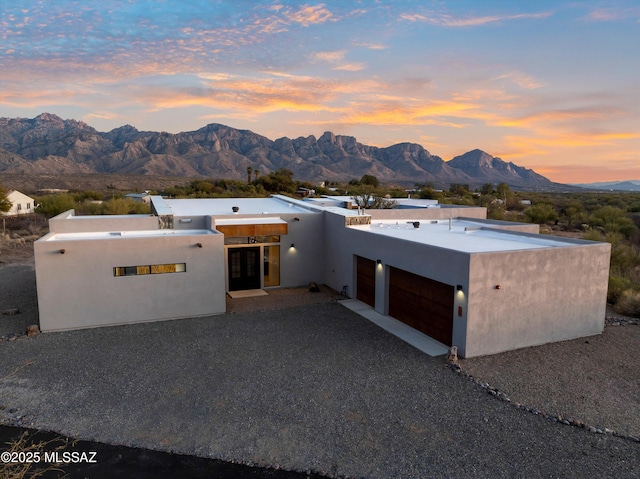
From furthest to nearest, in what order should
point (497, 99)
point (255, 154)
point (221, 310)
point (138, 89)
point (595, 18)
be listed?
1. point (255, 154)
2. point (138, 89)
3. point (497, 99)
4. point (595, 18)
5. point (221, 310)

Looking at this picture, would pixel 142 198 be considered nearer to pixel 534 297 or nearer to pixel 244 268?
pixel 244 268

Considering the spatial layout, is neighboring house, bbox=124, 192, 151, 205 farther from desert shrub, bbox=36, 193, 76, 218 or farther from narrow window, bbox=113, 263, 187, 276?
narrow window, bbox=113, 263, 187, 276

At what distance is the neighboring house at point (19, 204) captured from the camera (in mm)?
35909

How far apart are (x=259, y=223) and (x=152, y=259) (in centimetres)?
425

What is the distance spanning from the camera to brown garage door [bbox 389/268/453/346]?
33.0 ft

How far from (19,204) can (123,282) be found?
34.0 m

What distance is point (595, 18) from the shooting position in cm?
1695

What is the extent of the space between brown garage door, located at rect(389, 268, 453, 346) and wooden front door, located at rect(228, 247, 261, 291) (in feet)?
18.4

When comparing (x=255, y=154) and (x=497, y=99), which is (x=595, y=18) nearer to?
(x=497, y=99)

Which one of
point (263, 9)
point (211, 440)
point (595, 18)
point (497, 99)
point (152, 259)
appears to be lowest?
point (211, 440)

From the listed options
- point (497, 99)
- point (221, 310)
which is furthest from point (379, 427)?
point (497, 99)

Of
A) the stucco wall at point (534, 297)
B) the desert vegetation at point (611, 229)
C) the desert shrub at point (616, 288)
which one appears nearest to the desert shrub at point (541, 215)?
the desert vegetation at point (611, 229)

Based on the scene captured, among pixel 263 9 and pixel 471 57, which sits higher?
pixel 263 9

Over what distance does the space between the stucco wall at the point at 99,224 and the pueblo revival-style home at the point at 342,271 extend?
4 centimetres
